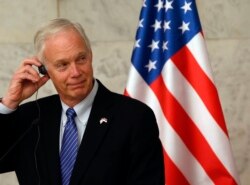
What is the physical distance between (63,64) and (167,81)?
843mm

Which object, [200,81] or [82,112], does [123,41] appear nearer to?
[200,81]

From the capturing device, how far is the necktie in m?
1.76

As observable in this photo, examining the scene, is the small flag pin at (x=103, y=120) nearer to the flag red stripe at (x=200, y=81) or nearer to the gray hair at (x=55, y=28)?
the gray hair at (x=55, y=28)

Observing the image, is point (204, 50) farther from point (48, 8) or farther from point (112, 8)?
point (48, 8)

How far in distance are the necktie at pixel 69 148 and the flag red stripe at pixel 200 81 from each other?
33.8 inches

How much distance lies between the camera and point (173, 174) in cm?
250

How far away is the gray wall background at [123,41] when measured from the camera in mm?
3084

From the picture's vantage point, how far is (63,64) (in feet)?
5.98

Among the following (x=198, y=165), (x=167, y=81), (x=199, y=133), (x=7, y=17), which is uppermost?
(x=7, y=17)

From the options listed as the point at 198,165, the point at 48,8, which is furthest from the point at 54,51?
the point at 48,8

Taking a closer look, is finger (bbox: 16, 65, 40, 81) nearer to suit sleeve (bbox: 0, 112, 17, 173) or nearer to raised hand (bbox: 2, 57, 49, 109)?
raised hand (bbox: 2, 57, 49, 109)

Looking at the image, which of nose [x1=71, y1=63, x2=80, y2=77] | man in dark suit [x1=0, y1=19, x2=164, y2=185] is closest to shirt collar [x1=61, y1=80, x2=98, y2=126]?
man in dark suit [x1=0, y1=19, x2=164, y2=185]

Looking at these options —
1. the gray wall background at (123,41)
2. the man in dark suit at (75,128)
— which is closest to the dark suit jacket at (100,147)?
the man in dark suit at (75,128)

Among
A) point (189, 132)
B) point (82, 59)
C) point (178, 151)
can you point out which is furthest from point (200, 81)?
point (82, 59)
